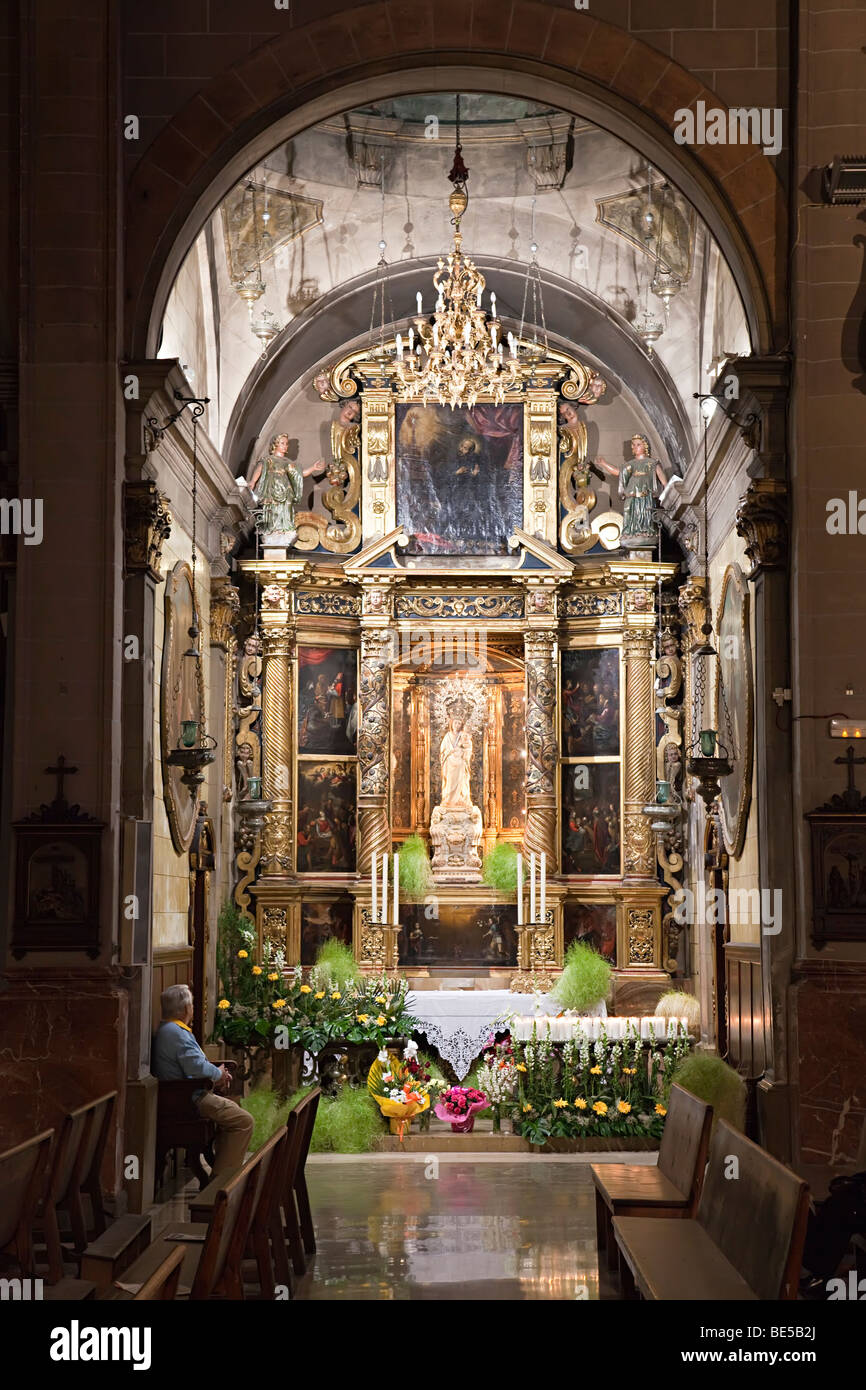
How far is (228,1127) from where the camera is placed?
9.71 m

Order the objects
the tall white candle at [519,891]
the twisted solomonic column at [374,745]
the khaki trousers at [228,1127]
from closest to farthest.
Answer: the khaki trousers at [228,1127] < the tall white candle at [519,891] < the twisted solomonic column at [374,745]

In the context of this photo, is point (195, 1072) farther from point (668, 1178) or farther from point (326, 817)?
point (326, 817)

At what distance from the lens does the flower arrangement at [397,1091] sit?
1305 centimetres

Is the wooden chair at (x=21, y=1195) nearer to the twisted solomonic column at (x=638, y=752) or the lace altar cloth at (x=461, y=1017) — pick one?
the lace altar cloth at (x=461, y=1017)

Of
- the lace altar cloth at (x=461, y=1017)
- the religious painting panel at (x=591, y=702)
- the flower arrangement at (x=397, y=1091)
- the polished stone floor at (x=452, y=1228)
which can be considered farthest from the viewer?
the religious painting panel at (x=591, y=702)

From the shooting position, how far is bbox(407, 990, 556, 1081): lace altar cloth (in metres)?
15.1

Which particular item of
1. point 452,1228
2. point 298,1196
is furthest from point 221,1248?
point 452,1228

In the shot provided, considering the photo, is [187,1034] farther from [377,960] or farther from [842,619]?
[377,960]

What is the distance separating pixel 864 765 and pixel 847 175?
3488 mm

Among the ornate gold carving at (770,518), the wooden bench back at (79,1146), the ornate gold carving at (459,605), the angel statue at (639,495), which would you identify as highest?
the angel statue at (639,495)

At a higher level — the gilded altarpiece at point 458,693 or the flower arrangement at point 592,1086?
the gilded altarpiece at point 458,693

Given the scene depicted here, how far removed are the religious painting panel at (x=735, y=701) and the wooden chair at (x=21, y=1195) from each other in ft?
23.2

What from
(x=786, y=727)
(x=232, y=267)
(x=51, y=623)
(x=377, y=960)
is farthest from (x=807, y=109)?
(x=377, y=960)

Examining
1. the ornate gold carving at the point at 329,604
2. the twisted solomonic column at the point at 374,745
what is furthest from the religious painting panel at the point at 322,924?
the ornate gold carving at the point at 329,604
